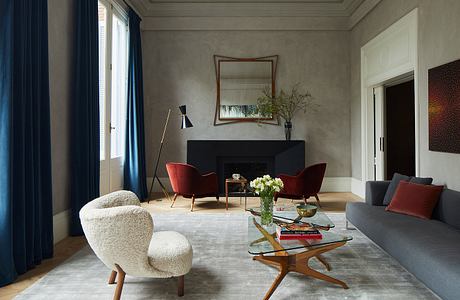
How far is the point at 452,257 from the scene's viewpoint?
104 inches

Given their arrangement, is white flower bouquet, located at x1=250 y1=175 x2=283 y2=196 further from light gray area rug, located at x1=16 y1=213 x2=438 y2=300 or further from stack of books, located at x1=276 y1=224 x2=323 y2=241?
light gray area rug, located at x1=16 y1=213 x2=438 y2=300

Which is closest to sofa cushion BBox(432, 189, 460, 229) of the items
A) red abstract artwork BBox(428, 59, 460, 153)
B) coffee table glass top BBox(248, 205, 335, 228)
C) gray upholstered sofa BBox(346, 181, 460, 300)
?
gray upholstered sofa BBox(346, 181, 460, 300)

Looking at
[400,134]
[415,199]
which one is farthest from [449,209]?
[400,134]

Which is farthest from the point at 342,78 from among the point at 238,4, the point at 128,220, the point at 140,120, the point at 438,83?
the point at 128,220

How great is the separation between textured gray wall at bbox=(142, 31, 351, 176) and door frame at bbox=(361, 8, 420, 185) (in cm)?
86

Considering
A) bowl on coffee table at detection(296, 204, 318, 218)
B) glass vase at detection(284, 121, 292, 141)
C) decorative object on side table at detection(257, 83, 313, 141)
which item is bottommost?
bowl on coffee table at detection(296, 204, 318, 218)

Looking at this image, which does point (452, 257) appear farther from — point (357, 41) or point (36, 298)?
point (357, 41)

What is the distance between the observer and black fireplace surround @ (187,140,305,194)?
784 cm

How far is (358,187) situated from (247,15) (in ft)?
13.7

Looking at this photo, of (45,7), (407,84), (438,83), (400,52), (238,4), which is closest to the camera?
(45,7)

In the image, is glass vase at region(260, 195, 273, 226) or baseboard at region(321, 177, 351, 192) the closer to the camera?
glass vase at region(260, 195, 273, 226)

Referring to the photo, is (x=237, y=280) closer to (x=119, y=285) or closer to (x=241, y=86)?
(x=119, y=285)

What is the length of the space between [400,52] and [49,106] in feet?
15.7

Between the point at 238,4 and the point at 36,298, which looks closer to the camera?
the point at 36,298
